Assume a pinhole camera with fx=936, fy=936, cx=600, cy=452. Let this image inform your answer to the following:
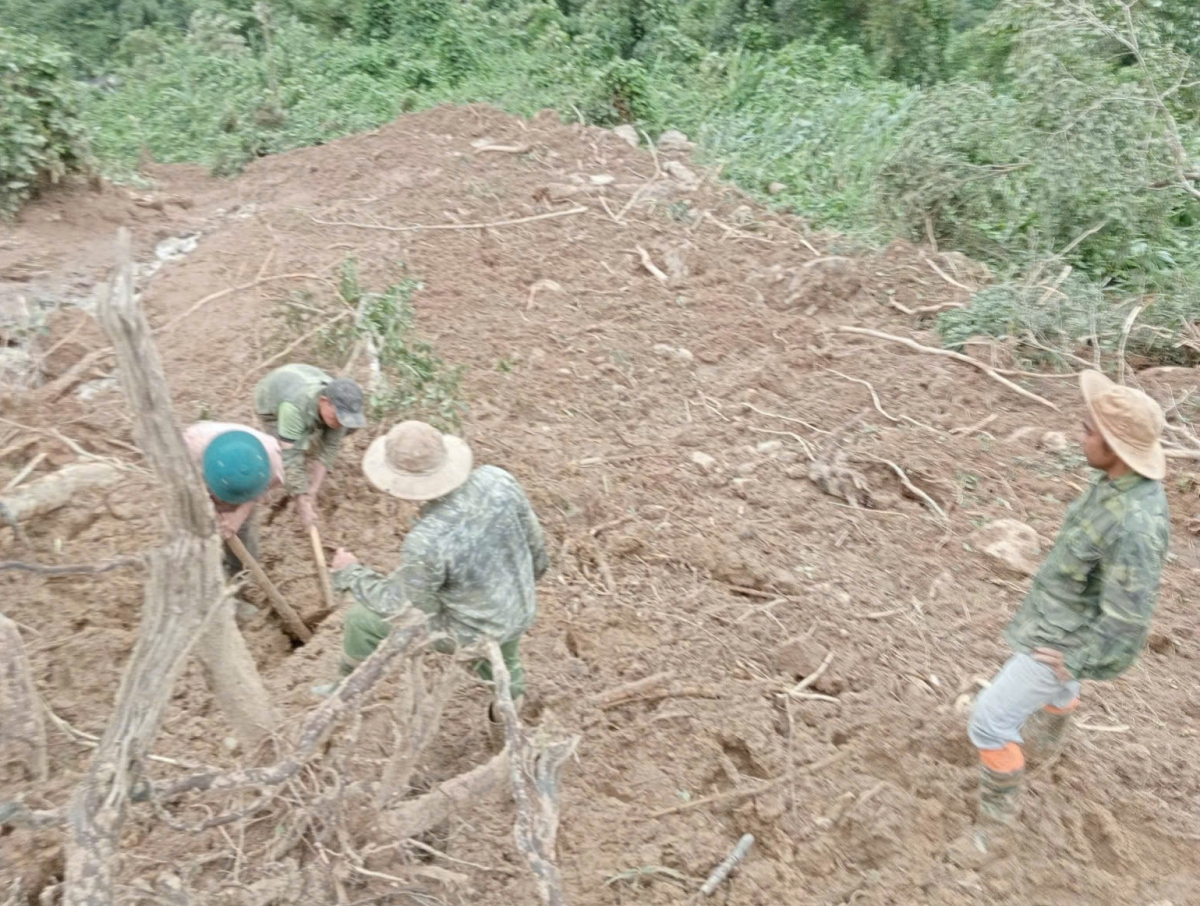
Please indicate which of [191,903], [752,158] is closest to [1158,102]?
[752,158]

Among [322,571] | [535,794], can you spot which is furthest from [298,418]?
[535,794]

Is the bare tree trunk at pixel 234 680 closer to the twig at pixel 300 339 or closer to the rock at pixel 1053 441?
the twig at pixel 300 339

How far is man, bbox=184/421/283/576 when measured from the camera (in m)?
3.57

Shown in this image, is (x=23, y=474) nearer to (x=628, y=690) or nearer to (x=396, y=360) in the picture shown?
(x=396, y=360)

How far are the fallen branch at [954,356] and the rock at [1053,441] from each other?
338 mm

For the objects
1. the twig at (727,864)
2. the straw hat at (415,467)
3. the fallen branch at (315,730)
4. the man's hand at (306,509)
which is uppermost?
the straw hat at (415,467)

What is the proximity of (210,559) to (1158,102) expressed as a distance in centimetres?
714

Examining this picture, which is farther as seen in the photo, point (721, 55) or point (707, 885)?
point (721, 55)

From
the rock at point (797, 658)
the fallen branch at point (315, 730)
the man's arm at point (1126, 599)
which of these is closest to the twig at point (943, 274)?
the rock at point (797, 658)

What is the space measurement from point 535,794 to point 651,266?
583 cm

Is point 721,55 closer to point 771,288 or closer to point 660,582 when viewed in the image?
point 771,288

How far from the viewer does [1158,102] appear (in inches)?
263

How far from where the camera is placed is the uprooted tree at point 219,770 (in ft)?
6.98

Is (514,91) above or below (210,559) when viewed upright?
below
